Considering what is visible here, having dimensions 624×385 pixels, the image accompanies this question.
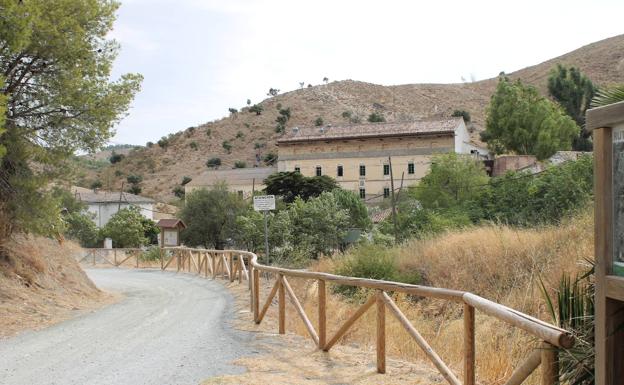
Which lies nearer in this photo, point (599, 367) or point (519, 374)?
point (599, 367)

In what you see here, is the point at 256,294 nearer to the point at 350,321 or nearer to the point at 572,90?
the point at 350,321

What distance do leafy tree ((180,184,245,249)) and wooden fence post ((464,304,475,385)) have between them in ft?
141

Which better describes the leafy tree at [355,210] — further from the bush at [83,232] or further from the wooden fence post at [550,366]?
the wooden fence post at [550,366]

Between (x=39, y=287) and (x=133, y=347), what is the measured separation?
821 centimetres

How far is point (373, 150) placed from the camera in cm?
7700

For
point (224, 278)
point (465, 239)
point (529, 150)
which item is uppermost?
point (529, 150)

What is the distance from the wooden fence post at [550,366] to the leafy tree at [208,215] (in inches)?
1748

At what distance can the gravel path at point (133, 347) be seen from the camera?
25.7 feet

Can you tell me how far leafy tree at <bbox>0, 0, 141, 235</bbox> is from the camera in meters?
15.2

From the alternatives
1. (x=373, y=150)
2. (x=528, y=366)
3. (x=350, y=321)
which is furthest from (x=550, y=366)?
(x=373, y=150)

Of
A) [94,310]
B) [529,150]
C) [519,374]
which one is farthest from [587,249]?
[529,150]

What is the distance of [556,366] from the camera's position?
401 centimetres

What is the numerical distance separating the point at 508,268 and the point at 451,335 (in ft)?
22.6

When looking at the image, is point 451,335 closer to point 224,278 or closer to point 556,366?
point 556,366
